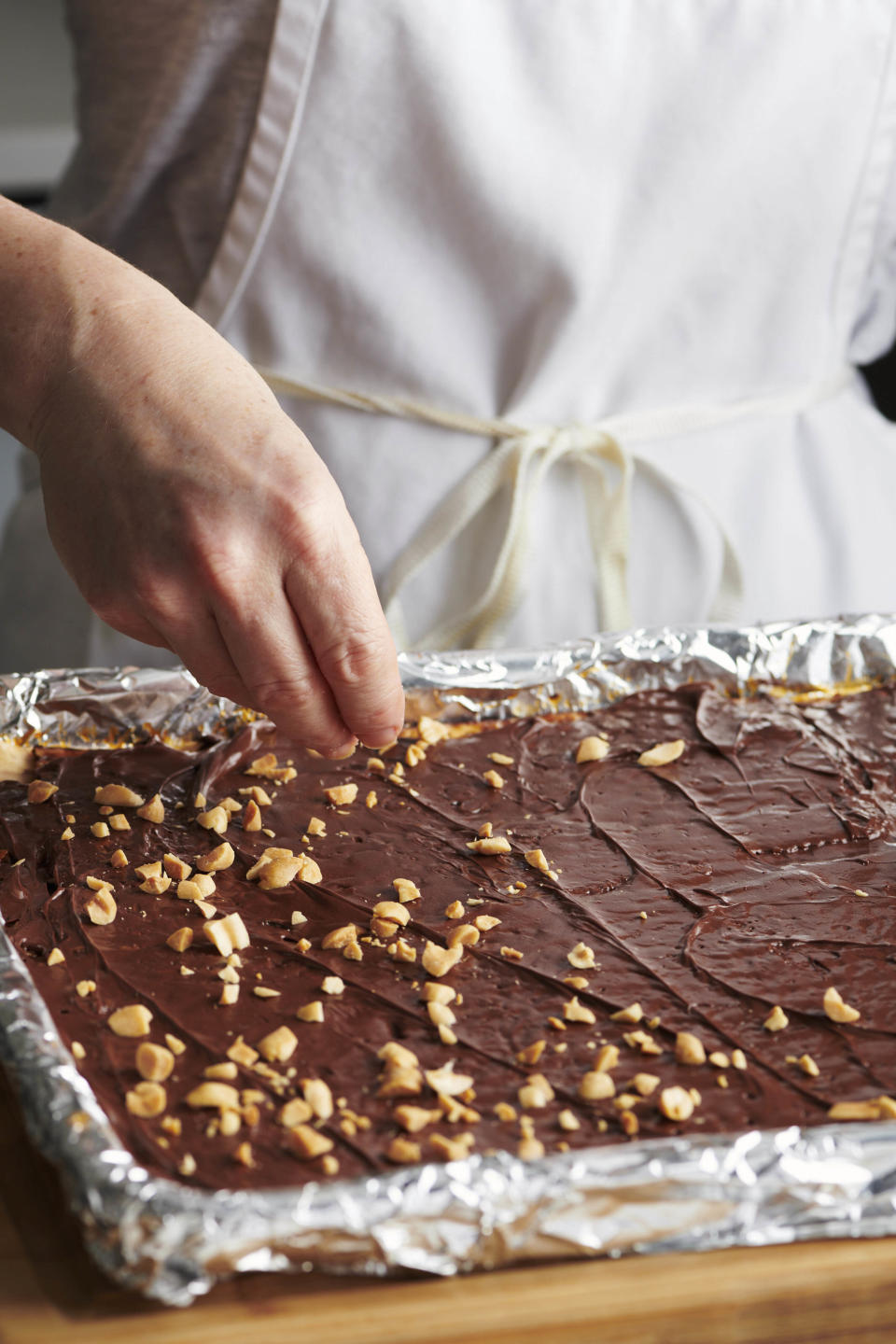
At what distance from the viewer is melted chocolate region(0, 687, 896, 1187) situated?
0.90m

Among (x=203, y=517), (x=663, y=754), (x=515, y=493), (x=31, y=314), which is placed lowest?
(x=663, y=754)

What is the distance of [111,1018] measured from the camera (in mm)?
945

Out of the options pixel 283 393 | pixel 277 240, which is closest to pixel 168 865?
pixel 283 393

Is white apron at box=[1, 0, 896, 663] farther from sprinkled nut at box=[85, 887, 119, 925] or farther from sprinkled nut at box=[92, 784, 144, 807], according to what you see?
sprinkled nut at box=[85, 887, 119, 925]

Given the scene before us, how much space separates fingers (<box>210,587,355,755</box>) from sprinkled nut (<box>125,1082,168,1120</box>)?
337 millimetres

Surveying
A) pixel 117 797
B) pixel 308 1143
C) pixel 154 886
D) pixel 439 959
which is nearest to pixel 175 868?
pixel 154 886

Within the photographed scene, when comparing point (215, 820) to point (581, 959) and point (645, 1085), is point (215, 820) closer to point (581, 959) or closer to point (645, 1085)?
point (581, 959)

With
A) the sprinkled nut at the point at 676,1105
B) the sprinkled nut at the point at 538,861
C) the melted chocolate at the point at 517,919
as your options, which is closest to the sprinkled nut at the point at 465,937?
the melted chocolate at the point at 517,919

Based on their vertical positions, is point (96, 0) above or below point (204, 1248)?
above

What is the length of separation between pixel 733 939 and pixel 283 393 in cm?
83

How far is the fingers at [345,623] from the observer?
40.8 inches

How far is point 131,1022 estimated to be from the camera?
937mm

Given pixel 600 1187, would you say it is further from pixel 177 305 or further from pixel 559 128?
pixel 559 128

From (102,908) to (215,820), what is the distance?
167 mm
